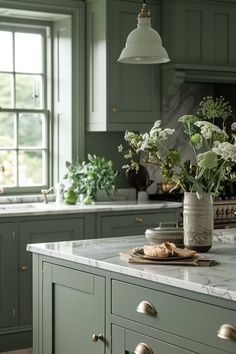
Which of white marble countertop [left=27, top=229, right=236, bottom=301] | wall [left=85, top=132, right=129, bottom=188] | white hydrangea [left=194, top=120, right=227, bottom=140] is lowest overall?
white marble countertop [left=27, top=229, right=236, bottom=301]

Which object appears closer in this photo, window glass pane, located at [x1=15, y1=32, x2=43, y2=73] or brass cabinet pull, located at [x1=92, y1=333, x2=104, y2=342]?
brass cabinet pull, located at [x1=92, y1=333, x2=104, y2=342]

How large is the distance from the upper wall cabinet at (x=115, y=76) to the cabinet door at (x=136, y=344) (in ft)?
10.1

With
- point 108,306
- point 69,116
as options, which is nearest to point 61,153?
point 69,116

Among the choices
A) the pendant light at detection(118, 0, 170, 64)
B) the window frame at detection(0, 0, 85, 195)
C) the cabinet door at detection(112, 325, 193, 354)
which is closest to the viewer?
the cabinet door at detection(112, 325, 193, 354)

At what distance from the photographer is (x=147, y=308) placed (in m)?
2.89

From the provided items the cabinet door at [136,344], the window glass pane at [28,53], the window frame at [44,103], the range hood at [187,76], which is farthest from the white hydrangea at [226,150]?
the window glass pane at [28,53]

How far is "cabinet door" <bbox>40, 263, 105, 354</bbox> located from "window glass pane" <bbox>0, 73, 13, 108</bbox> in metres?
2.85

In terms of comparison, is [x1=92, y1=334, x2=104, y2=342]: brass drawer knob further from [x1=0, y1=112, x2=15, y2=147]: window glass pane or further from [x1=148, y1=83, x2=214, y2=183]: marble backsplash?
[x1=148, y1=83, x2=214, y2=183]: marble backsplash

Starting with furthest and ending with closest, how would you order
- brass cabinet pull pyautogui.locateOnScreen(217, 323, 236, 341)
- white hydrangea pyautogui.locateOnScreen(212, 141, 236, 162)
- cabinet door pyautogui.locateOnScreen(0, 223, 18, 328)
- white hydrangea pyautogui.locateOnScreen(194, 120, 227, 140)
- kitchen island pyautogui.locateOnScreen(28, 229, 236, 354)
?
1. cabinet door pyautogui.locateOnScreen(0, 223, 18, 328)
2. white hydrangea pyautogui.locateOnScreen(194, 120, 227, 140)
3. white hydrangea pyautogui.locateOnScreen(212, 141, 236, 162)
4. kitchen island pyautogui.locateOnScreen(28, 229, 236, 354)
5. brass cabinet pull pyautogui.locateOnScreen(217, 323, 236, 341)

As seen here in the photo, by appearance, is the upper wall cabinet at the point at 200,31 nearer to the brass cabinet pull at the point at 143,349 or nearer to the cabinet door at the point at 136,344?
the cabinet door at the point at 136,344

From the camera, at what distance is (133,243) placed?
3701 millimetres

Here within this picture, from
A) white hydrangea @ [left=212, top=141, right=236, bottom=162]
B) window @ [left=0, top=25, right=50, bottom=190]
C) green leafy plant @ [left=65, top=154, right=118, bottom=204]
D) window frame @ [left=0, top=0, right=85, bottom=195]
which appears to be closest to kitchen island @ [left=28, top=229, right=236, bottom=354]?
white hydrangea @ [left=212, top=141, right=236, bottom=162]

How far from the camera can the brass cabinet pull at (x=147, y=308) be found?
Answer: 2.87 meters

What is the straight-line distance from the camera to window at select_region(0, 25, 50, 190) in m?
6.16
